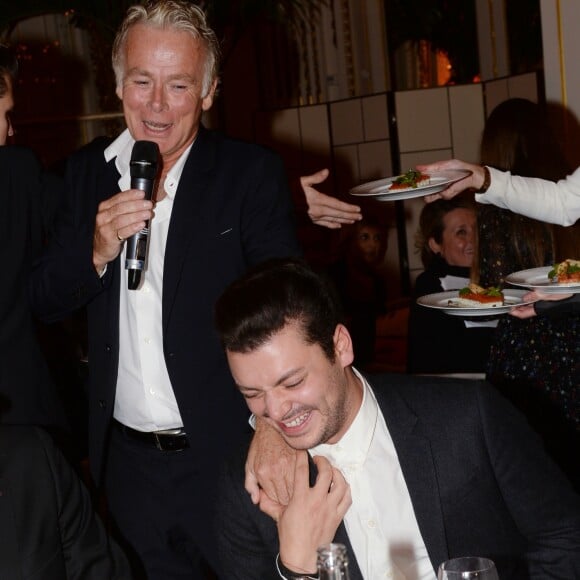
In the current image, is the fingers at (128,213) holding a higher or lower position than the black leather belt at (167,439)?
higher

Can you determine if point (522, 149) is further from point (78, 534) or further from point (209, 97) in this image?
point (78, 534)

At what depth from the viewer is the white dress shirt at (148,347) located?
2219 mm

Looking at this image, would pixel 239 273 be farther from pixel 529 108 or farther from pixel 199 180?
pixel 529 108

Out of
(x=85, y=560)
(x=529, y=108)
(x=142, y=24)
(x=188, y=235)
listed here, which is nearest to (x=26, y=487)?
(x=85, y=560)

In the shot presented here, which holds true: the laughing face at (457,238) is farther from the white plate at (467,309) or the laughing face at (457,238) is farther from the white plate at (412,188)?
the white plate at (412,188)

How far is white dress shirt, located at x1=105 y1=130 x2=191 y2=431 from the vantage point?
7.28 feet

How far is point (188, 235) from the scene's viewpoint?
86.7 inches

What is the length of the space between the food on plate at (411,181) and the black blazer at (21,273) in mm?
993

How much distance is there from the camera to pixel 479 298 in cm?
318

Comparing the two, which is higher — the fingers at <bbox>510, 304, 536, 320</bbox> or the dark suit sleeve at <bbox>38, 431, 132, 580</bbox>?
the fingers at <bbox>510, 304, 536, 320</bbox>

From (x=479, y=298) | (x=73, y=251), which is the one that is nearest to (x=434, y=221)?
(x=479, y=298)

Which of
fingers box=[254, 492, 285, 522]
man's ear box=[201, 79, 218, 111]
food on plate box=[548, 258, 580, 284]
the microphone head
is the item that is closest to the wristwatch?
fingers box=[254, 492, 285, 522]

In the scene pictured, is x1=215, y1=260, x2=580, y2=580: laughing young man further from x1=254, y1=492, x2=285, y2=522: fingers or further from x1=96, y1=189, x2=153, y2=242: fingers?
x1=96, y1=189, x2=153, y2=242: fingers

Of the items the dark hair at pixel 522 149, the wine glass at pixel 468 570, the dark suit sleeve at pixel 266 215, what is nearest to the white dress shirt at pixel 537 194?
the dark hair at pixel 522 149
